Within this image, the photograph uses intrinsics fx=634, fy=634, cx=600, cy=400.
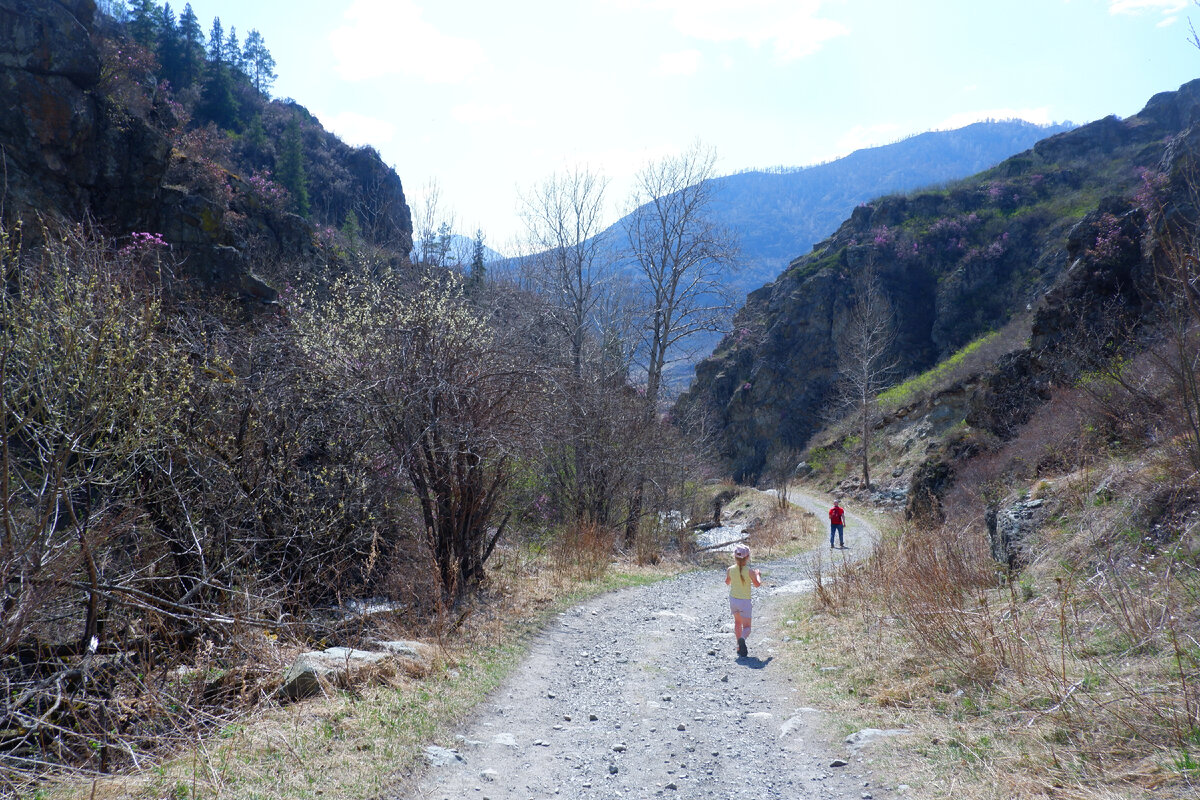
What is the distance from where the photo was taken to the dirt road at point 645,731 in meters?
4.14

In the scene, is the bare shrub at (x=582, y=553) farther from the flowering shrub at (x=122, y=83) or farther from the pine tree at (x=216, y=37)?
the pine tree at (x=216, y=37)

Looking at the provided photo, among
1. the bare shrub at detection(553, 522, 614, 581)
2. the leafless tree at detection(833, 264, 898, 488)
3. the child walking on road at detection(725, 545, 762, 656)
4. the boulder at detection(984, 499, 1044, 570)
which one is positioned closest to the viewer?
the child walking on road at detection(725, 545, 762, 656)

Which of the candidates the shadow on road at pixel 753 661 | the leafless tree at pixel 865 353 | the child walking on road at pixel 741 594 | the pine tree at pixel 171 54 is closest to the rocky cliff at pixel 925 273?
the leafless tree at pixel 865 353

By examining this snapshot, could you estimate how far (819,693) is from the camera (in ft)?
19.1

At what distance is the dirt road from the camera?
163 inches

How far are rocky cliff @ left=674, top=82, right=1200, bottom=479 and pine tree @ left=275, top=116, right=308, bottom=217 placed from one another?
1211 inches

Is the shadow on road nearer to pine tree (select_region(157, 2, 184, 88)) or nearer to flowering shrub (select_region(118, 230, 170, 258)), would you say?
flowering shrub (select_region(118, 230, 170, 258))

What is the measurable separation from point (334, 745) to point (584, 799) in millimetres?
1734

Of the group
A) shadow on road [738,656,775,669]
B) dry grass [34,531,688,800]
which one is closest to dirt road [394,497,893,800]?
shadow on road [738,656,775,669]

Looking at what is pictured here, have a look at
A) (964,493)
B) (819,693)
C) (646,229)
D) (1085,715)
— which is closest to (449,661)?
(819,693)

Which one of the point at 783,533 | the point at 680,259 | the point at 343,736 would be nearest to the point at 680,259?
the point at 680,259

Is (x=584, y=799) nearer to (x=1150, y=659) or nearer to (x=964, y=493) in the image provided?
(x=1150, y=659)

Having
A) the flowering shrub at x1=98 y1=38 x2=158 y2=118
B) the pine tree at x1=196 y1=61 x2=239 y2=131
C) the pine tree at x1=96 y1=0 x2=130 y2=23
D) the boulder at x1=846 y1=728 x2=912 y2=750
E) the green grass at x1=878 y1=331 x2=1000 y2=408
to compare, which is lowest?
the boulder at x1=846 y1=728 x2=912 y2=750

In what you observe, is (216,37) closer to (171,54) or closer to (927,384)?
(171,54)
